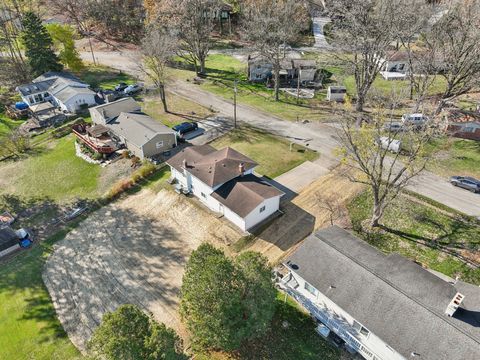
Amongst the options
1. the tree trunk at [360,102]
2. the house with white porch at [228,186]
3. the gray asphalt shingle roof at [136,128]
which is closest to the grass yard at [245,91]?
the tree trunk at [360,102]

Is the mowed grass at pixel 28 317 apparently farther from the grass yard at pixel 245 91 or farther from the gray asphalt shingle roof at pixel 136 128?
the grass yard at pixel 245 91

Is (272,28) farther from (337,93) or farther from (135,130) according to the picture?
(135,130)

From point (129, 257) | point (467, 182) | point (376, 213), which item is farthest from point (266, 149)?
point (467, 182)

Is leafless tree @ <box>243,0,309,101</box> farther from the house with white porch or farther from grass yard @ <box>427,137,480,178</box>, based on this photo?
grass yard @ <box>427,137,480,178</box>

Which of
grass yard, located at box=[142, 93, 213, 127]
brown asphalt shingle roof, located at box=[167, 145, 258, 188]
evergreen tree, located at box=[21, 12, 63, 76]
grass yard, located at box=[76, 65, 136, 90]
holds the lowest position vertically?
grass yard, located at box=[142, 93, 213, 127]

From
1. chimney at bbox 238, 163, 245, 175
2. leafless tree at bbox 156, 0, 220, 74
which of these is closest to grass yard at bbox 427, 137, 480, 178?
chimney at bbox 238, 163, 245, 175

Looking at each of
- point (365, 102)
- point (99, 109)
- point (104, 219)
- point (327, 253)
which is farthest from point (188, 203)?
point (365, 102)
